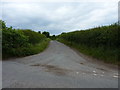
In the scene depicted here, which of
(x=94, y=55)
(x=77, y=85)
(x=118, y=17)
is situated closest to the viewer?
(x=77, y=85)

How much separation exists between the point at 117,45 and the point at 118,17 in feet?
6.90

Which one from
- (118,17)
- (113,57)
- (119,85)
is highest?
(118,17)

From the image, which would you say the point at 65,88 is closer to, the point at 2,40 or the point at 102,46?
the point at 102,46

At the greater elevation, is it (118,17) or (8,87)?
(118,17)

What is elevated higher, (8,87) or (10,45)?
(10,45)

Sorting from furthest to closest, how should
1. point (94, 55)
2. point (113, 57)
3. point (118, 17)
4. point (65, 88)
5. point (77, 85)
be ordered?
point (94, 55), point (118, 17), point (113, 57), point (77, 85), point (65, 88)

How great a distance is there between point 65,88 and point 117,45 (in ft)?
21.6

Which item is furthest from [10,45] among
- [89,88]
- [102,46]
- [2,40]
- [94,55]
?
[89,88]

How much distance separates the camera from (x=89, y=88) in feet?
12.5

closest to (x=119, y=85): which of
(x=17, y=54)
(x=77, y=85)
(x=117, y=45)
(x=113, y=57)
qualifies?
(x=77, y=85)

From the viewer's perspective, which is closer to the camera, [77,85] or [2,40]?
[77,85]

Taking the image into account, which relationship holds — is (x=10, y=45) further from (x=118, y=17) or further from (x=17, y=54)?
(x=118, y=17)

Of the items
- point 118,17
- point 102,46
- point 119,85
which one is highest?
point 118,17

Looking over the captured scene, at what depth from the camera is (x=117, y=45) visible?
8766mm
